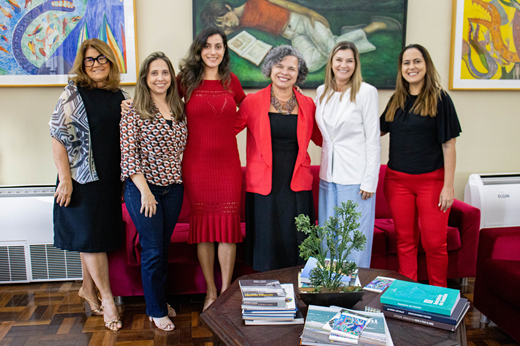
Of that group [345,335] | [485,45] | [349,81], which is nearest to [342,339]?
[345,335]

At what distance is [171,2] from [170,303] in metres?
2.10

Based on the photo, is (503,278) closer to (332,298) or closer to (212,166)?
(332,298)

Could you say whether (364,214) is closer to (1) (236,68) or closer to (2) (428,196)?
(2) (428,196)

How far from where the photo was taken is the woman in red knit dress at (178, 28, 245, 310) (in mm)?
2168

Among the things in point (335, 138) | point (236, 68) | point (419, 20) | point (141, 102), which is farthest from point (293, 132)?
point (419, 20)

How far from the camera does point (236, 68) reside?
3.03 metres

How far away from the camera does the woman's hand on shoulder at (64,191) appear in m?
2.01

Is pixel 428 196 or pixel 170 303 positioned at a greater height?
pixel 428 196

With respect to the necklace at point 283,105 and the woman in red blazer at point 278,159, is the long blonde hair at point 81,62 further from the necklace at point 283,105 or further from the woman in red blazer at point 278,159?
the necklace at point 283,105

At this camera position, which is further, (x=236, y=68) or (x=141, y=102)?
(x=236, y=68)

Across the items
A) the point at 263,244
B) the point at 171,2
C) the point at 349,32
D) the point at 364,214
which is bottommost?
the point at 263,244

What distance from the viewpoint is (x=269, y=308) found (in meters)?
1.36

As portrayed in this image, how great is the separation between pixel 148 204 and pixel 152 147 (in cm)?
29

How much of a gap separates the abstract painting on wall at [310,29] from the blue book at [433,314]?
2.07 meters
